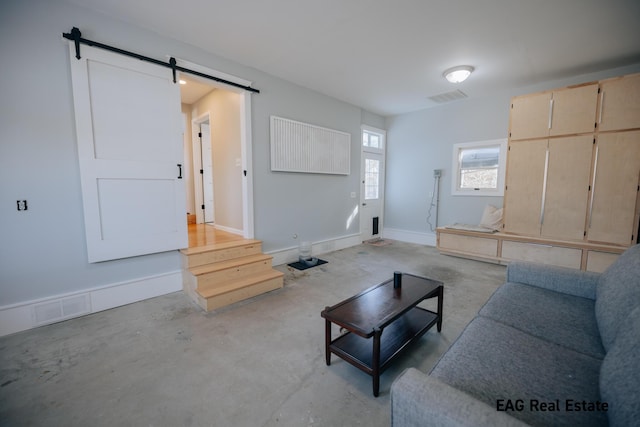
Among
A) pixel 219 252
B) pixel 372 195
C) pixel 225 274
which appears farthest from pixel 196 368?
pixel 372 195

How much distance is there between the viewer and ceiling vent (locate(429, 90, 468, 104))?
15.0 feet

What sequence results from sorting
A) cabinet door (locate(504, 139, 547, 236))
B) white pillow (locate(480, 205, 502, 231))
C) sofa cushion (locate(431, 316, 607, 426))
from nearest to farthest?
sofa cushion (locate(431, 316, 607, 426))
cabinet door (locate(504, 139, 547, 236))
white pillow (locate(480, 205, 502, 231))

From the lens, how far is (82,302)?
8.36 feet

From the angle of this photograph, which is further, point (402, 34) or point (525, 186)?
point (525, 186)

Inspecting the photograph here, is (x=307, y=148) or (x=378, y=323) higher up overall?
(x=307, y=148)

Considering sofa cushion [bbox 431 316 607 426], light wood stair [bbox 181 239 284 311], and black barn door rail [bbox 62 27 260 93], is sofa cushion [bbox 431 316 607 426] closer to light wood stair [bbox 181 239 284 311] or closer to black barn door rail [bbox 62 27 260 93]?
light wood stair [bbox 181 239 284 311]

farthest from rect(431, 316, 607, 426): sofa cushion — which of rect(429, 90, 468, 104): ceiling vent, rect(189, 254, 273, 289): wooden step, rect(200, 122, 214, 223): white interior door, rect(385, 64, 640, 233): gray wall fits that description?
rect(200, 122, 214, 223): white interior door

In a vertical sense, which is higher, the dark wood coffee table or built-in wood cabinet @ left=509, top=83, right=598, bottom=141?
built-in wood cabinet @ left=509, top=83, right=598, bottom=141

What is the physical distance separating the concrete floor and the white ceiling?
297 cm

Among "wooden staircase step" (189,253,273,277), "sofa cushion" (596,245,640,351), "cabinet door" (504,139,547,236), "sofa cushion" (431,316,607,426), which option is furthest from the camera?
"cabinet door" (504,139,547,236)

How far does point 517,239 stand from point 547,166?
1.15 meters

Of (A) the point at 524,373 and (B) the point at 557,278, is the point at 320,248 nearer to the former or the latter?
(B) the point at 557,278

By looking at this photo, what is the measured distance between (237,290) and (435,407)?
7.95ft

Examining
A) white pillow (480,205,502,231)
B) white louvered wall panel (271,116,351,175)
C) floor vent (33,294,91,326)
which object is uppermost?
white louvered wall panel (271,116,351,175)
